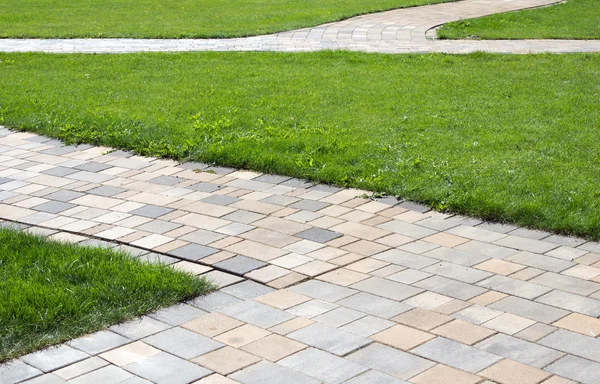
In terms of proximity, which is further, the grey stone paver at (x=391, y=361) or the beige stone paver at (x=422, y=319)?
the beige stone paver at (x=422, y=319)

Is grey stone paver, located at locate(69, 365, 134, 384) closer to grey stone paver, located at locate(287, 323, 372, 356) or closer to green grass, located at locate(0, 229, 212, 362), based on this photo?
green grass, located at locate(0, 229, 212, 362)

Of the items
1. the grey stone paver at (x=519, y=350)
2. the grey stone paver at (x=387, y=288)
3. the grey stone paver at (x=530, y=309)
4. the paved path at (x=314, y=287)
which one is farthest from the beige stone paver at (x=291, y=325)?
the grey stone paver at (x=530, y=309)

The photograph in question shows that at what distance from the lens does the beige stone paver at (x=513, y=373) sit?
402 centimetres

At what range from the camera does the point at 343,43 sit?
47.5 ft

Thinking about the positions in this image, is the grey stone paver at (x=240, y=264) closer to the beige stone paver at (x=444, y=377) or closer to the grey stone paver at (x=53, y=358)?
the grey stone paver at (x=53, y=358)

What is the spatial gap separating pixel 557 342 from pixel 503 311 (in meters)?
0.42

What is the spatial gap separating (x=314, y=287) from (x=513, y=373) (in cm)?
140

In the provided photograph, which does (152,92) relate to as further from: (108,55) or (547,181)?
(547,181)

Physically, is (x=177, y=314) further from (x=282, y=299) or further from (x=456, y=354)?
(x=456, y=354)

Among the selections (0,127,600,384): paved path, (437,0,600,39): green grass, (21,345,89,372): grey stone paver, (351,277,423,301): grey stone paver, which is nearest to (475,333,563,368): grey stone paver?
(0,127,600,384): paved path

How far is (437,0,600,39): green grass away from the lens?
589 inches

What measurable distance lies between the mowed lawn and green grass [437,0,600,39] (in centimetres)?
249

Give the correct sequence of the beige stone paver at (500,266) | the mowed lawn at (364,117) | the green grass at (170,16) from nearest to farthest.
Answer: the beige stone paver at (500,266) < the mowed lawn at (364,117) < the green grass at (170,16)

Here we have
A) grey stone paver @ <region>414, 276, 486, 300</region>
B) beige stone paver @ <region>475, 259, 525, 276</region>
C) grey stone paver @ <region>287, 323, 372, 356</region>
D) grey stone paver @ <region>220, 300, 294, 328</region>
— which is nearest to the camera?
grey stone paver @ <region>287, 323, 372, 356</region>
